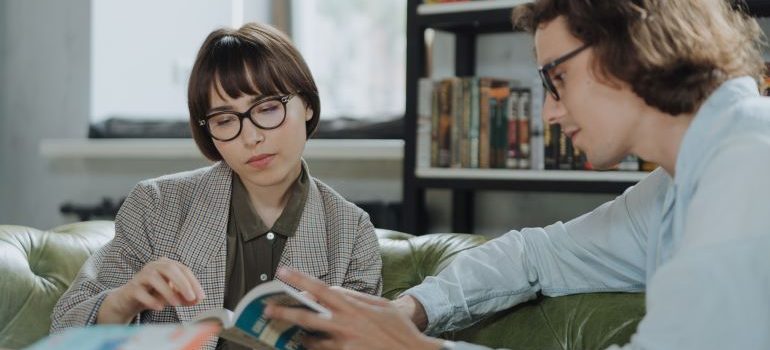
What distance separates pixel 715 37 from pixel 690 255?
1.35 ft

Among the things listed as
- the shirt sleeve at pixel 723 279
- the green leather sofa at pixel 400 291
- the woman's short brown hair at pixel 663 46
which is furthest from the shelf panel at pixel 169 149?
the shirt sleeve at pixel 723 279

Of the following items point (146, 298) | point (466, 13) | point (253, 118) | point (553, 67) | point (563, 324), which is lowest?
point (563, 324)

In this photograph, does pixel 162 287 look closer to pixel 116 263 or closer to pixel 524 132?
pixel 116 263

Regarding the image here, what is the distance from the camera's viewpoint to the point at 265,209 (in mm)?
1958

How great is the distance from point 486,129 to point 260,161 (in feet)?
3.41

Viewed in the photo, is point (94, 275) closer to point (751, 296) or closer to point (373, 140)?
point (751, 296)

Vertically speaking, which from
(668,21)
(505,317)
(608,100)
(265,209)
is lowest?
(505,317)

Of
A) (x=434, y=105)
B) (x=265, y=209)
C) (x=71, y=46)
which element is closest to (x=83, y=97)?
(x=71, y=46)

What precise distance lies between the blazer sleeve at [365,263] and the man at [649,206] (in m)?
0.16

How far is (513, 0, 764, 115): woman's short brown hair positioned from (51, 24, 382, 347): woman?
64 cm

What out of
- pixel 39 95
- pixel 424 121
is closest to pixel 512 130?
pixel 424 121

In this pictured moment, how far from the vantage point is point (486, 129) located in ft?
9.10

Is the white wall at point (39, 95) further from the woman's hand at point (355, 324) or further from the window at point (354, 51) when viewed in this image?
the woman's hand at point (355, 324)

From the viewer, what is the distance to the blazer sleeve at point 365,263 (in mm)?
1884
